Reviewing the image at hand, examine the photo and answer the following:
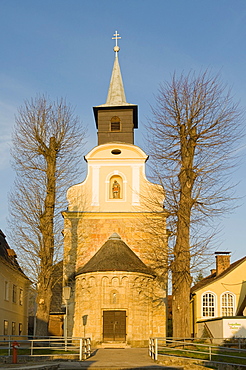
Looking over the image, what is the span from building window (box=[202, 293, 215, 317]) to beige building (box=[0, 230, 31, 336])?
11.2 m

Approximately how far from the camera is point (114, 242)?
2905cm

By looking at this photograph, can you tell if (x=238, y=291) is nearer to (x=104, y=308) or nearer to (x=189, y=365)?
(x=104, y=308)

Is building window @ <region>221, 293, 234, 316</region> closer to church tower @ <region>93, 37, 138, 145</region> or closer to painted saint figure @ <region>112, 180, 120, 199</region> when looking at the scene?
painted saint figure @ <region>112, 180, 120, 199</region>

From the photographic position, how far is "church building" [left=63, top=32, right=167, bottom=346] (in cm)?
2638

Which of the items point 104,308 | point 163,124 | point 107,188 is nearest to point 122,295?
point 104,308

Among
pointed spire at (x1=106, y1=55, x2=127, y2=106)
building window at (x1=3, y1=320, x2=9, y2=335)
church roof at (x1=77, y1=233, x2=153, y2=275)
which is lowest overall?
building window at (x1=3, y1=320, x2=9, y2=335)

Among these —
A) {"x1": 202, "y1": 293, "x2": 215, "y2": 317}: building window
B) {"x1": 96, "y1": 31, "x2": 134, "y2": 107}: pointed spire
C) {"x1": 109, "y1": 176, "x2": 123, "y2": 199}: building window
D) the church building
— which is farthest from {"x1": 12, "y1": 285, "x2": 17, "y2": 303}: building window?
{"x1": 96, "y1": 31, "x2": 134, "y2": 107}: pointed spire

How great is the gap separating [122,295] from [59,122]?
388 inches

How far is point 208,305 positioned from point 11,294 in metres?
12.7

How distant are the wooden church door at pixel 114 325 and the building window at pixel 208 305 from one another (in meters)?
7.03

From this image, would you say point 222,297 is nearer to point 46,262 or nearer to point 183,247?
point 183,247

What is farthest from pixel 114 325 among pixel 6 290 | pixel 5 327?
pixel 6 290

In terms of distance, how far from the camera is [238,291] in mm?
30953

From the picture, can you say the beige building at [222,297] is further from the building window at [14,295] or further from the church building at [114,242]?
the building window at [14,295]
